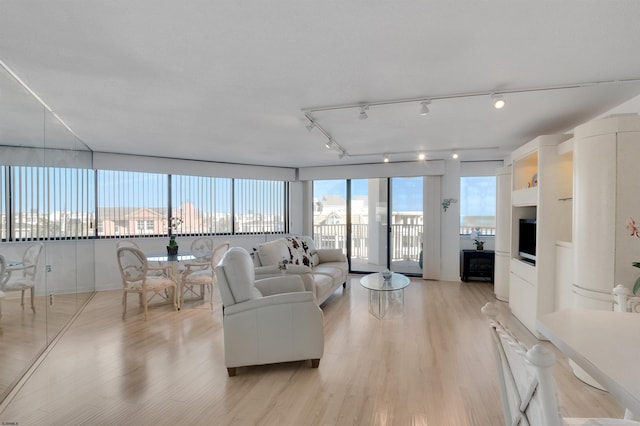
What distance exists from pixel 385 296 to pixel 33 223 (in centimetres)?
412

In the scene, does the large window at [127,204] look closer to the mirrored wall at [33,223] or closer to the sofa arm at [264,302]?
the mirrored wall at [33,223]

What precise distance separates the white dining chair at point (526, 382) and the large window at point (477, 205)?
5.71 meters

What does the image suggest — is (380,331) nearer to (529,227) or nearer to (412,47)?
(529,227)

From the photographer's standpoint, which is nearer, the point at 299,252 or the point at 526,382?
the point at 526,382

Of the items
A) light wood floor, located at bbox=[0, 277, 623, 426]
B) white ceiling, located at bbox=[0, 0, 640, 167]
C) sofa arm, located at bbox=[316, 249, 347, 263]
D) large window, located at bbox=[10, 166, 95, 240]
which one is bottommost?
light wood floor, located at bbox=[0, 277, 623, 426]

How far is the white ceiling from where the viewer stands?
161 centimetres

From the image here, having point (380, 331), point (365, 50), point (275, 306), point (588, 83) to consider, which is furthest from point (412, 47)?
point (380, 331)

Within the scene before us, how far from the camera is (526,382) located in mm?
993

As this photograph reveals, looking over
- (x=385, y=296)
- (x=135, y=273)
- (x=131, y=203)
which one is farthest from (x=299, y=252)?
(x=131, y=203)

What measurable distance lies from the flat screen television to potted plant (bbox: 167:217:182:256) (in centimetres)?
461

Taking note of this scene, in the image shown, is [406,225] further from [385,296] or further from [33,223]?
[33,223]

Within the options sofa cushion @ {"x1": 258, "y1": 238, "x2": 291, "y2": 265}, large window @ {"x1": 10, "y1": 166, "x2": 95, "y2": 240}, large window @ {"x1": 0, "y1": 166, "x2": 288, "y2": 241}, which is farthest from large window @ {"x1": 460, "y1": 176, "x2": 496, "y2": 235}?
large window @ {"x1": 10, "y1": 166, "x2": 95, "y2": 240}

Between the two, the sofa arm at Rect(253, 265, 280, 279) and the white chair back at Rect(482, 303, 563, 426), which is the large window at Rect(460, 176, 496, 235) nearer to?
the sofa arm at Rect(253, 265, 280, 279)

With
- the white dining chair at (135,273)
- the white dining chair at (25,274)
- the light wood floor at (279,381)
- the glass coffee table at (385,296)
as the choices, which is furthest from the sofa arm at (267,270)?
the white dining chair at (25,274)
